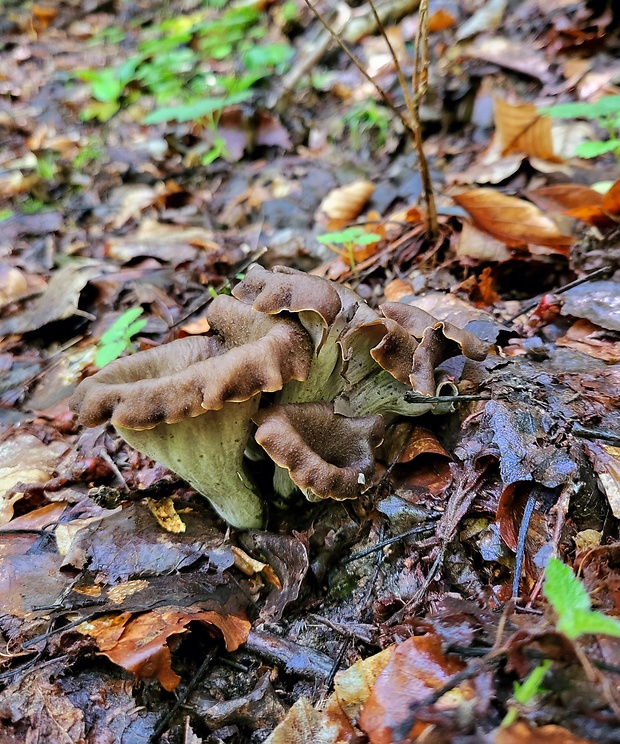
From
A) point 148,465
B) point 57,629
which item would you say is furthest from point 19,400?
point 57,629

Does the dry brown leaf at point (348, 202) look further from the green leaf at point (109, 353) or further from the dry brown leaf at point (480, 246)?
the green leaf at point (109, 353)

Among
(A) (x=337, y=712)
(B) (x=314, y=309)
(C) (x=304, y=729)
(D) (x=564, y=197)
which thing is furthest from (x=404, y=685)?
(D) (x=564, y=197)

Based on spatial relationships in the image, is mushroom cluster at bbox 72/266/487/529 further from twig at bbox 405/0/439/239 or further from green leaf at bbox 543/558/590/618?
twig at bbox 405/0/439/239

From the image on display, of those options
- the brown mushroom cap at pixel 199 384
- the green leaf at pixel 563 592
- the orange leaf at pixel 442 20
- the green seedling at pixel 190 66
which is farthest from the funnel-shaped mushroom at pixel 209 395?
the green seedling at pixel 190 66

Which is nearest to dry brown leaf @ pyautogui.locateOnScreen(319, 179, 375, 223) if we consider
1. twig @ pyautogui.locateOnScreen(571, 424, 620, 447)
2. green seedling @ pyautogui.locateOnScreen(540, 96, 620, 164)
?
green seedling @ pyautogui.locateOnScreen(540, 96, 620, 164)

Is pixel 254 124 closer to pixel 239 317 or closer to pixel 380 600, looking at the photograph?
pixel 239 317

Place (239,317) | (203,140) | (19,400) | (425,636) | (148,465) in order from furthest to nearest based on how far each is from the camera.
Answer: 1. (203,140)
2. (19,400)
3. (148,465)
4. (239,317)
5. (425,636)

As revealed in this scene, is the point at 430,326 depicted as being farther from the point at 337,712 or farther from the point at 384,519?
the point at 337,712
